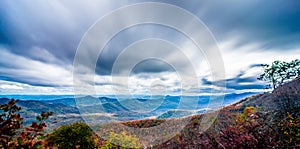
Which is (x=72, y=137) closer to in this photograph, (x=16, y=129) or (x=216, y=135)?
(x=216, y=135)

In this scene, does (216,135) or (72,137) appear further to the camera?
(72,137)

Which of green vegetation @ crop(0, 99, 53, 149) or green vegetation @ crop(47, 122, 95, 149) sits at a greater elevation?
green vegetation @ crop(0, 99, 53, 149)

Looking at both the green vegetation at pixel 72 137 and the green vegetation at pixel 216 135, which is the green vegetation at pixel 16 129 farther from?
the green vegetation at pixel 72 137

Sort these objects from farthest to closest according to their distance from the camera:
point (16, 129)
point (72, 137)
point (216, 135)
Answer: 1. point (72, 137)
2. point (216, 135)
3. point (16, 129)

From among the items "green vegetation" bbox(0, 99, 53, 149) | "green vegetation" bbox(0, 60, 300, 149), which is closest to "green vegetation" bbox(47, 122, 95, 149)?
"green vegetation" bbox(0, 60, 300, 149)

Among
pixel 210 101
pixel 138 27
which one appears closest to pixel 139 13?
pixel 138 27

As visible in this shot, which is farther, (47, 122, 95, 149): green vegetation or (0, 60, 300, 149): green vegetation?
(47, 122, 95, 149): green vegetation

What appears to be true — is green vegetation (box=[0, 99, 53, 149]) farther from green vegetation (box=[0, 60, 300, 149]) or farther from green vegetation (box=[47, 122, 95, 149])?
green vegetation (box=[47, 122, 95, 149])

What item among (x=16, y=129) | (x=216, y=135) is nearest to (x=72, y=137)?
(x=216, y=135)

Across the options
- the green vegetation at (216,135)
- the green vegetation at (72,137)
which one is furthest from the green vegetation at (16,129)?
the green vegetation at (72,137)

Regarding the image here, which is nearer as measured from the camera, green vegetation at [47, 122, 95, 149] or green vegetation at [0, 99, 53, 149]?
green vegetation at [0, 99, 53, 149]

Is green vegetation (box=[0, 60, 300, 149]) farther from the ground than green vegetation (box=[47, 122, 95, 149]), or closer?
farther from the ground

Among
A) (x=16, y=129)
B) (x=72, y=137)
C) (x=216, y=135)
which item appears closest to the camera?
(x=16, y=129)
